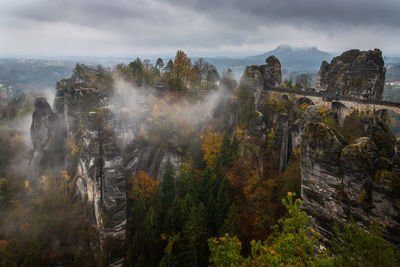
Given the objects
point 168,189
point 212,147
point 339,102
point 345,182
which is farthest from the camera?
point 212,147

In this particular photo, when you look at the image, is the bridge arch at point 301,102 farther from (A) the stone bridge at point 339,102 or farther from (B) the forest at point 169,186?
(B) the forest at point 169,186

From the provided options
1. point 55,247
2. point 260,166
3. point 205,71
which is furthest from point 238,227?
point 205,71

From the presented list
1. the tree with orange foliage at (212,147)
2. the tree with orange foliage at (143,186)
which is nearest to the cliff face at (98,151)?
the tree with orange foliage at (143,186)

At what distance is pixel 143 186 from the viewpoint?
35.1 metres

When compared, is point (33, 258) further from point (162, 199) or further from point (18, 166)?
point (18, 166)

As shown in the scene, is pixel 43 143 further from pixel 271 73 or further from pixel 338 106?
pixel 338 106

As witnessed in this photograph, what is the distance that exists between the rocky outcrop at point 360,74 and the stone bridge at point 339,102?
6.47ft

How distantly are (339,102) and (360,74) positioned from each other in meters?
5.55

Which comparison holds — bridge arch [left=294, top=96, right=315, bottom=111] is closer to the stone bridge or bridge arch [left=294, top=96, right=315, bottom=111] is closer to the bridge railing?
the stone bridge

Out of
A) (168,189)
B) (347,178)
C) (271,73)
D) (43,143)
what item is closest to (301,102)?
(271,73)

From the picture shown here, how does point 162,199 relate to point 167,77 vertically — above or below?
below

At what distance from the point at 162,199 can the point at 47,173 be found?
836 inches

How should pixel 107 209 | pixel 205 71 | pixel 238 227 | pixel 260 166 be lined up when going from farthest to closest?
pixel 205 71
pixel 260 166
pixel 107 209
pixel 238 227

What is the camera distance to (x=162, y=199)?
34562mm
